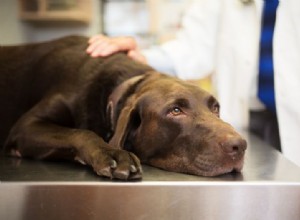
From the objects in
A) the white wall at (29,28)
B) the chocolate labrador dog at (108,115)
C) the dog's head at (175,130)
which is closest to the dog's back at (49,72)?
the chocolate labrador dog at (108,115)

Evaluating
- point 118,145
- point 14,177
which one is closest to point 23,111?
point 118,145

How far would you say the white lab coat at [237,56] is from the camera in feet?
4.42

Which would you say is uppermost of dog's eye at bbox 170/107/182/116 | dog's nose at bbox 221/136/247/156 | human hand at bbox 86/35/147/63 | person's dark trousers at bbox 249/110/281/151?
human hand at bbox 86/35/147/63

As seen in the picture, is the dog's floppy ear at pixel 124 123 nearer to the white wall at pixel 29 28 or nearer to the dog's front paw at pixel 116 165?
the dog's front paw at pixel 116 165

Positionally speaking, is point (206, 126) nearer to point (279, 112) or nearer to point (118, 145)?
point (118, 145)

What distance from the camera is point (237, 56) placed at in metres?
1.63

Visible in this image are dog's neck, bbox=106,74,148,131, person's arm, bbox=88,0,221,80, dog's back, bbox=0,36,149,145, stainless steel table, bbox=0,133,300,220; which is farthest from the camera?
person's arm, bbox=88,0,221,80

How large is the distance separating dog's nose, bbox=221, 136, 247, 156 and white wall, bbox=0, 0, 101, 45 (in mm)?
1837

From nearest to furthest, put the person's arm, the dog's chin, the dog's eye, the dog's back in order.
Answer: the dog's chin, the dog's eye, the dog's back, the person's arm

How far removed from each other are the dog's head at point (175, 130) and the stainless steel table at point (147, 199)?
12 centimetres

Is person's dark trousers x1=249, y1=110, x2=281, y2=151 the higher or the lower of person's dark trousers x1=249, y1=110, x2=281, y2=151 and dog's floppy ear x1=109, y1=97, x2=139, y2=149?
the lower

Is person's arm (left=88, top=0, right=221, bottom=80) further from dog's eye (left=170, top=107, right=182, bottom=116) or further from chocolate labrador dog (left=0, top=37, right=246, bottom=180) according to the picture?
dog's eye (left=170, top=107, right=182, bottom=116)

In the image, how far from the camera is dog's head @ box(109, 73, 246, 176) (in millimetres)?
837

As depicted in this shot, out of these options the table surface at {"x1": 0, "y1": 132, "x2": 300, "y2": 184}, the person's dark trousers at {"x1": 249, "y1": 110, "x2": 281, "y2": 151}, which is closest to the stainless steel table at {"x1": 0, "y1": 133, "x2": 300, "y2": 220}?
the table surface at {"x1": 0, "y1": 132, "x2": 300, "y2": 184}
